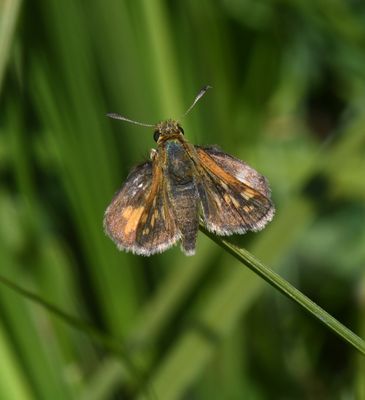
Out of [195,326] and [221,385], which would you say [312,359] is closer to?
[221,385]

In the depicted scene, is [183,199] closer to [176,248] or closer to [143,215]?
[143,215]

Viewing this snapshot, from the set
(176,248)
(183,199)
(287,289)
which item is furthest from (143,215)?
(176,248)

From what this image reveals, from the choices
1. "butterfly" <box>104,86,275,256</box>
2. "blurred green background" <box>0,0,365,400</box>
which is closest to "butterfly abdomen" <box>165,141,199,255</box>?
"butterfly" <box>104,86,275,256</box>

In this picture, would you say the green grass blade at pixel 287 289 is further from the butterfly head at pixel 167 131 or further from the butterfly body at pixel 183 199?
the butterfly head at pixel 167 131

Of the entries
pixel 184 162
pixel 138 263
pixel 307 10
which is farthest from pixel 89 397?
pixel 307 10

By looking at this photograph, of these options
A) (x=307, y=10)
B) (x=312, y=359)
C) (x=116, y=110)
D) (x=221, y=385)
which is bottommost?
(x=221, y=385)

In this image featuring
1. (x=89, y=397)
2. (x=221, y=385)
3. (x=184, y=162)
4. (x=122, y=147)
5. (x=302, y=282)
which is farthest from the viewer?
(x=302, y=282)
